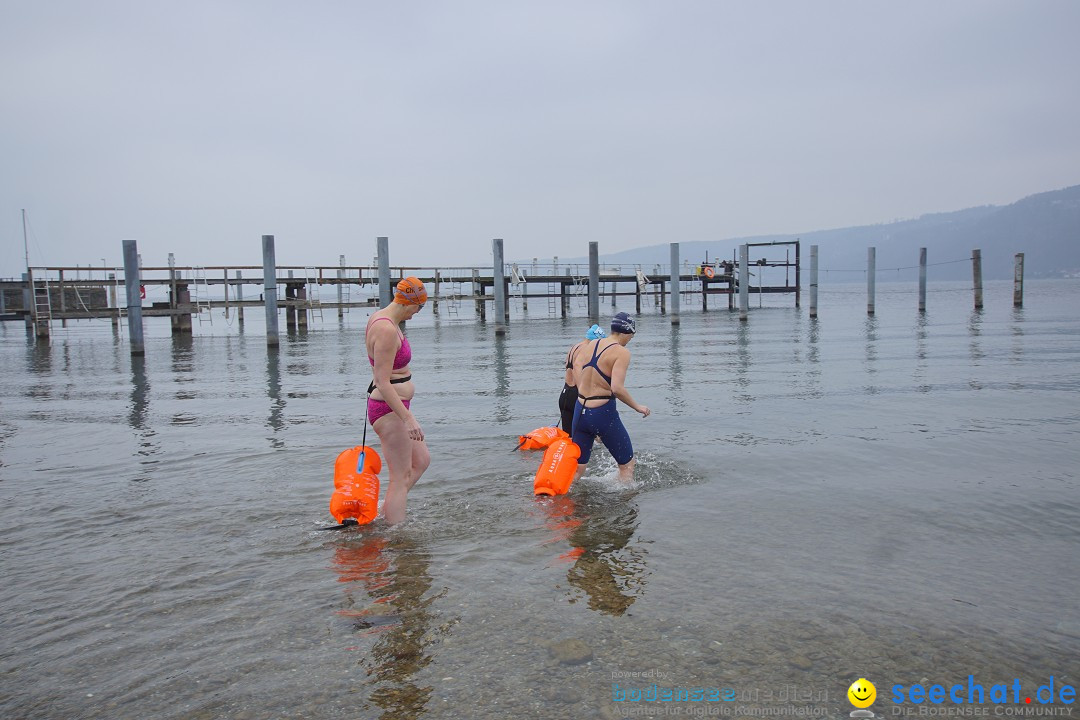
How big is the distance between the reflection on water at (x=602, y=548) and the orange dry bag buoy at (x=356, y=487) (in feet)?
5.04

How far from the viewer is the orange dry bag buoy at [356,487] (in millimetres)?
5977

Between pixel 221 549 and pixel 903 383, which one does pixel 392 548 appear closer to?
pixel 221 549

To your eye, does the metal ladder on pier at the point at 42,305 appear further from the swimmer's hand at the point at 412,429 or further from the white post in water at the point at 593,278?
the swimmer's hand at the point at 412,429

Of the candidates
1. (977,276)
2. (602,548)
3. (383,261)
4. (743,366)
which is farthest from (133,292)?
(977,276)

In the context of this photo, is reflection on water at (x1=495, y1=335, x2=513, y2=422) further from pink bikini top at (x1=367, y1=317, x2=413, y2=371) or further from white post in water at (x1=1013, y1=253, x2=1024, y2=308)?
white post in water at (x1=1013, y1=253, x2=1024, y2=308)

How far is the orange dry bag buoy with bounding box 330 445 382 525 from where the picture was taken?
5.98 m

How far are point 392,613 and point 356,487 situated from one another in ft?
5.74

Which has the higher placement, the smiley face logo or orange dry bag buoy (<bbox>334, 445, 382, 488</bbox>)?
orange dry bag buoy (<bbox>334, 445, 382, 488</bbox>)

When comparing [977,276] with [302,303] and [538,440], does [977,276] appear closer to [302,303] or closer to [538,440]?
[302,303]

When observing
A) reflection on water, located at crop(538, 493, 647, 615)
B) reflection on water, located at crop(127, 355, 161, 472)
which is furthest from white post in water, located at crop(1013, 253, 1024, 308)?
reflection on water, located at crop(127, 355, 161, 472)

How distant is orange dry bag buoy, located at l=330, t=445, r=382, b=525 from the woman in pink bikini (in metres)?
0.17

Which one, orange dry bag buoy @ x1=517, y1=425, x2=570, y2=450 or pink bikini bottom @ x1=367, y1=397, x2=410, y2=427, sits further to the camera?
orange dry bag buoy @ x1=517, y1=425, x2=570, y2=450

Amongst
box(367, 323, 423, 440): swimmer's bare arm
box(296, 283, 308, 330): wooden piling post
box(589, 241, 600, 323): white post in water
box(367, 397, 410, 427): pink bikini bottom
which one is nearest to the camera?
box(367, 323, 423, 440): swimmer's bare arm

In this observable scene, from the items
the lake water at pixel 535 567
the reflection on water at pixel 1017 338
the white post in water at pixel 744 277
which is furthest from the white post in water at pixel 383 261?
the reflection on water at pixel 1017 338
